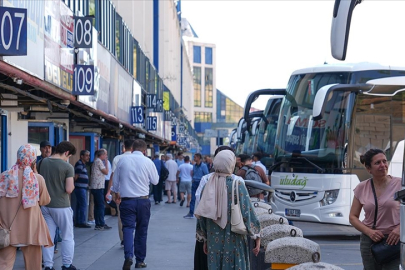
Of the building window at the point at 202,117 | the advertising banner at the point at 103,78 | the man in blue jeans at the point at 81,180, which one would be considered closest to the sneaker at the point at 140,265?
the man in blue jeans at the point at 81,180

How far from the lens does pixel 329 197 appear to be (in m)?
16.3

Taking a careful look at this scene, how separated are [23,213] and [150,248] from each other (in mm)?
5531

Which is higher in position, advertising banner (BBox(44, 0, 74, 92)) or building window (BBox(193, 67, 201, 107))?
building window (BBox(193, 67, 201, 107))

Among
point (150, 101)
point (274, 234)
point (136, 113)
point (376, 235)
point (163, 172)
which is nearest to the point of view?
point (376, 235)

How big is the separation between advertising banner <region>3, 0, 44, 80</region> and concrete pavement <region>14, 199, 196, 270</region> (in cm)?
286

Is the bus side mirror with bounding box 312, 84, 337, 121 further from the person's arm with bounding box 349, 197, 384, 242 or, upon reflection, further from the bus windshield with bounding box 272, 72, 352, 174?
the person's arm with bounding box 349, 197, 384, 242

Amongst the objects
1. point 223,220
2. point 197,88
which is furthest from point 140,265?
point 197,88

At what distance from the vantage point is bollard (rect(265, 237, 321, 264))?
7719 millimetres

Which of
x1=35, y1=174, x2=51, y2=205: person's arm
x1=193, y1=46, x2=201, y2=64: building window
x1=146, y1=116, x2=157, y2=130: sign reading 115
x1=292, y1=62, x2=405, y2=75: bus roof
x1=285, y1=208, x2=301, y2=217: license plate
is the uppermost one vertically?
x1=193, y1=46, x2=201, y2=64: building window

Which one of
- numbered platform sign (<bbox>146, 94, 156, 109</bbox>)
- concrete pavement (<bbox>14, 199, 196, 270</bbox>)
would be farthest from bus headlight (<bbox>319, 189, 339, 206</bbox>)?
numbered platform sign (<bbox>146, 94, 156, 109</bbox>)

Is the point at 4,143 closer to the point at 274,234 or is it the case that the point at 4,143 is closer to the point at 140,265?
the point at 140,265

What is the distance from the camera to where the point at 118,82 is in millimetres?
22828

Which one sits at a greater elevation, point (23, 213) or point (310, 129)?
point (310, 129)

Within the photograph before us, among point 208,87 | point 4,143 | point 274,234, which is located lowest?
point 274,234
